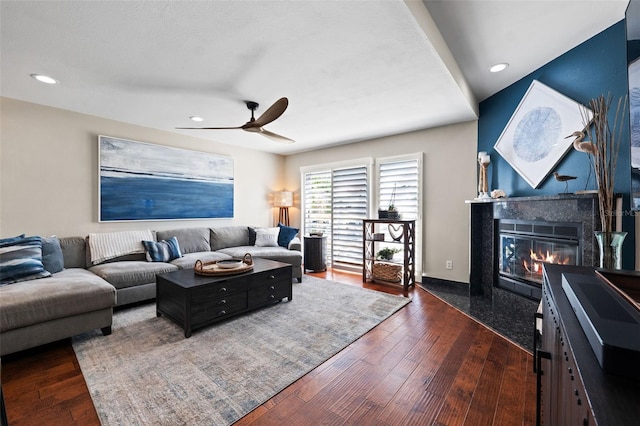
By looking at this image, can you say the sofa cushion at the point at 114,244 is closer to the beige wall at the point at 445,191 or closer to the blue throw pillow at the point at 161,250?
the blue throw pillow at the point at 161,250

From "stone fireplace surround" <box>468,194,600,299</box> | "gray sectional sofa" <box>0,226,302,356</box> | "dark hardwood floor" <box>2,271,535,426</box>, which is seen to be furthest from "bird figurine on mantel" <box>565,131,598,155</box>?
"gray sectional sofa" <box>0,226,302,356</box>

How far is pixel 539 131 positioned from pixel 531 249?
3.92 ft

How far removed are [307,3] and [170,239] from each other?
3501mm

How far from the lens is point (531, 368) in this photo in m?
1.92

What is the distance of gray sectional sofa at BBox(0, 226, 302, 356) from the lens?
6.57ft

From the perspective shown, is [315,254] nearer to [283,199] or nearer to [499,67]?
[283,199]

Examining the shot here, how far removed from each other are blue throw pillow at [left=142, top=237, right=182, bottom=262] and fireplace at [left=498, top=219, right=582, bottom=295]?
4.11 metres

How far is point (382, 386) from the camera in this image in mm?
1774

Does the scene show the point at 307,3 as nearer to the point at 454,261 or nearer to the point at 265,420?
the point at 265,420

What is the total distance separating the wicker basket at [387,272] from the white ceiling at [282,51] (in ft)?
7.23

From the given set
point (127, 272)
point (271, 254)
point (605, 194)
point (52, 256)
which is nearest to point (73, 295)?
point (127, 272)

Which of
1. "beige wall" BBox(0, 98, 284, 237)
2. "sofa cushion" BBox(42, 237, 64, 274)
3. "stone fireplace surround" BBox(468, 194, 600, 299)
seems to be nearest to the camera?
"stone fireplace surround" BBox(468, 194, 600, 299)

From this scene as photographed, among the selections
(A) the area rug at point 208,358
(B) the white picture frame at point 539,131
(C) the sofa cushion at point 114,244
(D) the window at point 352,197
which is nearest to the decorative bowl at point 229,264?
(A) the area rug at point 208,358

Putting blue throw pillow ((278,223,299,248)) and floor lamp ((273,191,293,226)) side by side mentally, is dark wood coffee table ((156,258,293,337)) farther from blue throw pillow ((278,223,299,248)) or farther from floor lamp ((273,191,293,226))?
floor lamp ((273,191,293,226))
